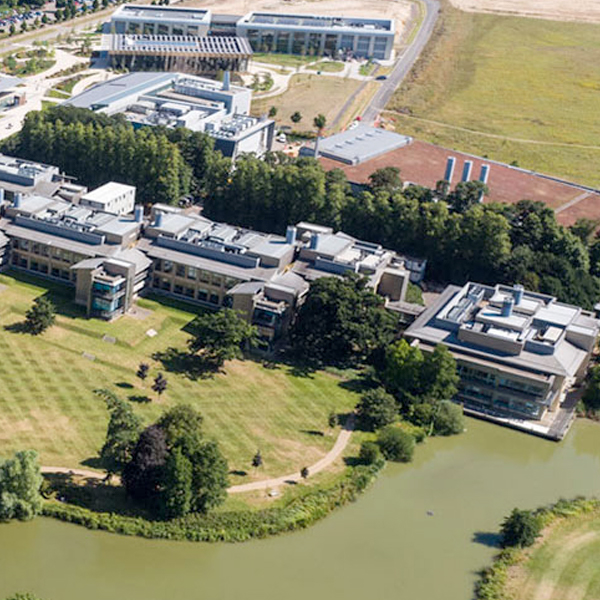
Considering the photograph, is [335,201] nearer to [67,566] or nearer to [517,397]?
[517,397]

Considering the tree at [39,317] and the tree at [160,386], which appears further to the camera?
the tree at [39,317]

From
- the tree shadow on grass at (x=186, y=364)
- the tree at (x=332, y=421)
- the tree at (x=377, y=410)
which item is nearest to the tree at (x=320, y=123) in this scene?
the tree shadow on grass at (x=186, y=364)

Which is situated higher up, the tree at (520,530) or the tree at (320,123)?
the tree at (320,123)

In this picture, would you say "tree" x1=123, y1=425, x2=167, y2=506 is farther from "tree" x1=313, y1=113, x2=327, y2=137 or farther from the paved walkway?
"tree" x1=313, y1=113, x2=327, y2=137

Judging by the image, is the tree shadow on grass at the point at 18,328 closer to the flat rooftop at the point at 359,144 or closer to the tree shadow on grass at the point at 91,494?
the tree shadow on grass at the point at 91,494

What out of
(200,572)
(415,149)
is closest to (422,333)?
(200,572)

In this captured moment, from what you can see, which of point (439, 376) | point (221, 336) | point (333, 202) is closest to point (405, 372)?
point (439, 376)

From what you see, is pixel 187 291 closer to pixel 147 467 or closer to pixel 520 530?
pixel 147 467
